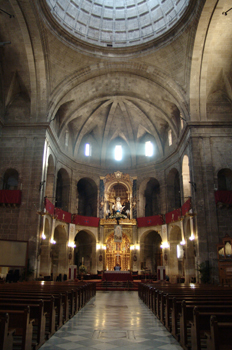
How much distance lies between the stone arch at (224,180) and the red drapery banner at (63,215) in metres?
13.5

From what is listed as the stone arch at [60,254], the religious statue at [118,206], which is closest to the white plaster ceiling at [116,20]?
the religious statue at [118,206]

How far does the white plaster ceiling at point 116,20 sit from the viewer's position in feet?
74.0

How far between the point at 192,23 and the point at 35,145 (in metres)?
13.9

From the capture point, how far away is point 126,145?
111ft

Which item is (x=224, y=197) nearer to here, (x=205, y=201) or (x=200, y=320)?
(x=205, y=201)

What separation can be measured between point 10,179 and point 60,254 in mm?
8804

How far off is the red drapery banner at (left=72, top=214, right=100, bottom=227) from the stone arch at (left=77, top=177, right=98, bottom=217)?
2.39 metres

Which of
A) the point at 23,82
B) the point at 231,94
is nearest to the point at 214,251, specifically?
the point at 231,94

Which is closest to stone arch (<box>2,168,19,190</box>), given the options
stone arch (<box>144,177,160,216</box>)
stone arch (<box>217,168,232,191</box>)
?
stone arch (<box>144,177,160,216</box>)

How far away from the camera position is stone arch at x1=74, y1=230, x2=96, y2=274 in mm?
30228

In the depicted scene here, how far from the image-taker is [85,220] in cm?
2952

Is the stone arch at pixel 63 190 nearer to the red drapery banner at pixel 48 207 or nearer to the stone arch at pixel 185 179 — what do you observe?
the red drapery banner at pixel 48 207

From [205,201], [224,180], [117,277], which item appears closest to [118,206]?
[117,277]

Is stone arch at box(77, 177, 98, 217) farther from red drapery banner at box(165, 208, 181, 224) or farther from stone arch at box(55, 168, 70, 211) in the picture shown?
red drapery banner at box(165, 208, 181, 224)
